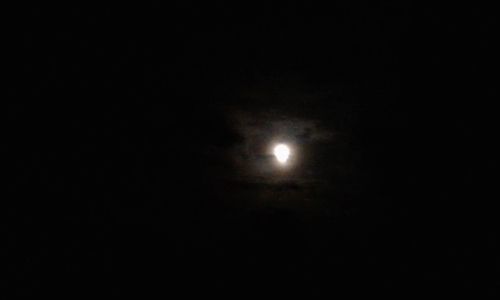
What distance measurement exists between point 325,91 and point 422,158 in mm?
785

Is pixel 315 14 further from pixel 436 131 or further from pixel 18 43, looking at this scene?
pixel 18 43

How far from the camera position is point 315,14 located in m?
2.79

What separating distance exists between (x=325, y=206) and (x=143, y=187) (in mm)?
1194

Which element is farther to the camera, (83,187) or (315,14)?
(315,14)

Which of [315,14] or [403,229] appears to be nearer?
[403,229]

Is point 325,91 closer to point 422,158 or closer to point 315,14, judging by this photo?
point 315,14

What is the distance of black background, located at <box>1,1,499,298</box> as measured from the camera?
2465 millimetres

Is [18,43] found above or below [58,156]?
above

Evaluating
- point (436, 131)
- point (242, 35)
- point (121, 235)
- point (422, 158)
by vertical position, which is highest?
point (242, 35)

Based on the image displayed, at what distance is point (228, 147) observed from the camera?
268 cm

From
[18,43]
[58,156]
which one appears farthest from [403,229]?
[18,43]

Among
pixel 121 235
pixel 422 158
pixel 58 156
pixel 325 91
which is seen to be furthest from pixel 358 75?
pixel 58 156

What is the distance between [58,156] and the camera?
2.58 metres

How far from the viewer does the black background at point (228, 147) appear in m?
2.46
